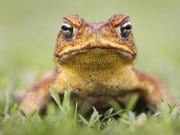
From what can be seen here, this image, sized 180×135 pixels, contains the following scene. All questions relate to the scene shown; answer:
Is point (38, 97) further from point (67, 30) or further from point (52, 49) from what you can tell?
point (52, 49)

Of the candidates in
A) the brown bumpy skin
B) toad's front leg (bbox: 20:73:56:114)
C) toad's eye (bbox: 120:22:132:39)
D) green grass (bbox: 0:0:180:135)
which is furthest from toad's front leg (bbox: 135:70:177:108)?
toad's front leg (bbox: 20:73:56:114)

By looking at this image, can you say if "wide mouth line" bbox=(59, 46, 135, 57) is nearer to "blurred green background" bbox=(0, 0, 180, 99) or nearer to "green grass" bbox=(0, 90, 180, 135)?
"green grass" bbox=(0, 90, 180, 135)

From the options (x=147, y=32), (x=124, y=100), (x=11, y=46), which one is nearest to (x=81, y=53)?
(x=124, y=100)

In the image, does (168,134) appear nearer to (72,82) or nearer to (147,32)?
(72,82)

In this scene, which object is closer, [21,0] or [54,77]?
[54,77]

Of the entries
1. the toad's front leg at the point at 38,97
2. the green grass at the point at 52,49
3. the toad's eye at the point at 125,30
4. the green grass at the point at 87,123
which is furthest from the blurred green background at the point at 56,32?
the green grass at the point at 87,123

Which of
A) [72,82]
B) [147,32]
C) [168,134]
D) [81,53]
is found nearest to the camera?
[168,134]

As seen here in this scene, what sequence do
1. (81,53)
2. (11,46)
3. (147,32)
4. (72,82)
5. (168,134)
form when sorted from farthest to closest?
(147,32), (11,46), (72,82), (81,53), (168,134)
